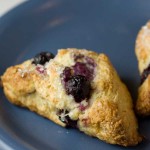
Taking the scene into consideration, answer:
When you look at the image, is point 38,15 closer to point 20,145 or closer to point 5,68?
point 5,68

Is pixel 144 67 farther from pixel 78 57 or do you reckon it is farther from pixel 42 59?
pixel 42 59

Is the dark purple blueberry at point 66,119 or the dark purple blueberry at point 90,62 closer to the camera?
the dark purple blueberry at point 66,119

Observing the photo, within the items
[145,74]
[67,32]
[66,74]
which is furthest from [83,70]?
[67,32]

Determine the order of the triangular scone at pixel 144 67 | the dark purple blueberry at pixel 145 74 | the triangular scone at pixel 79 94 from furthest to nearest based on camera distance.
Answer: the dark purple blueberry at pixel 145 74 → the triangular scone at pixel 144 67 → the triangular scone at pixel 79 94

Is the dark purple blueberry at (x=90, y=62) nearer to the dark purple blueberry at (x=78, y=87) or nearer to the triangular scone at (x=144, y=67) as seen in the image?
the dark purple blueberry at (x=78, y=87)

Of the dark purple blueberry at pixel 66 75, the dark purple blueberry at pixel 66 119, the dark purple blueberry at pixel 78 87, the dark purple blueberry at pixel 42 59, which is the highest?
the dark purple blueberry at pixel 42 59

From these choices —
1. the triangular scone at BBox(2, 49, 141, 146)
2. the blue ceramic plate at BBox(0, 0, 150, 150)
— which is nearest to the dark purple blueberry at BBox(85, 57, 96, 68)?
the triangular scone at BBox(2, 49, 141, 146)

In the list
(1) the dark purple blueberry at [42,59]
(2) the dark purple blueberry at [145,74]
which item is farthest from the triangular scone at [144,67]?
(1) the dark purple blueberry at [42,59]
